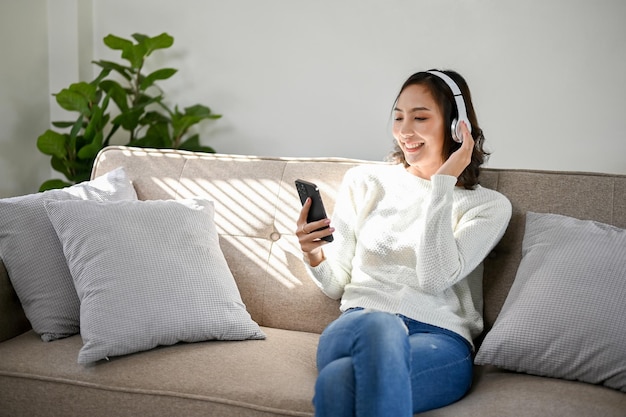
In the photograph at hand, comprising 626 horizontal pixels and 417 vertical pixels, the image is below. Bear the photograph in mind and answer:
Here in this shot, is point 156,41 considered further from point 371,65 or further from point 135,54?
point 371,65

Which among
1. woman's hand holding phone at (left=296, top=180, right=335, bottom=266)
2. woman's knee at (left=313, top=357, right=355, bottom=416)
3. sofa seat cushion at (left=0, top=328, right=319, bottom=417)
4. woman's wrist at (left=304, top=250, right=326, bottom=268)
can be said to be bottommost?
sofa seat cushion at (left=0, top=328, right=319, bottom=417)

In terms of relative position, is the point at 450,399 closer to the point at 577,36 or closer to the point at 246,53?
the point at 577,36

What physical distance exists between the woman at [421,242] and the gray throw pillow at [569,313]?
111mm

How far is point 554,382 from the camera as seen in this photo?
1.68m

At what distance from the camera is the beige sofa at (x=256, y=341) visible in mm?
1642

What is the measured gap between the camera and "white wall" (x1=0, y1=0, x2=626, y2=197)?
3008mm

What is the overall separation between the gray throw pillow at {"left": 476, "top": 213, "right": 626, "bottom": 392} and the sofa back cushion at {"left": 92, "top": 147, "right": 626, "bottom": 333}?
0.43ft

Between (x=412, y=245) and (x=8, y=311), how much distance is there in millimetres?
1061

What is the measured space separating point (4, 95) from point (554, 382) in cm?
275

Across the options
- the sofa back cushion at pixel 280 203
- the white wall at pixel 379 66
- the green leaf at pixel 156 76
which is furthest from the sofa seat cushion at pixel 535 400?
the green leaf at pixel 156 76

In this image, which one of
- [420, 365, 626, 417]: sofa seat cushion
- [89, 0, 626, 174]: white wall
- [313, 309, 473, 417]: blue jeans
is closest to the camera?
[313, 309, 473, 417]: blue jeans

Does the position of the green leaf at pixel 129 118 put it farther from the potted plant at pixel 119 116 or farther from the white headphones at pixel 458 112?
the white headphones at pixel 458 112

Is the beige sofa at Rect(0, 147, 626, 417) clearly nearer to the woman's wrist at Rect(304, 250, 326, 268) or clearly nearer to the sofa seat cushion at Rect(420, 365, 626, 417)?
the sofa seat cushion at Rect(420, 365, 626, 417)

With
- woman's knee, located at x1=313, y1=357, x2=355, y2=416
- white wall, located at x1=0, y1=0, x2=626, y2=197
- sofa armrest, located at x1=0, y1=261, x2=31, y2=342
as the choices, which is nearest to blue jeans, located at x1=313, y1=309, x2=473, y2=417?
woman's knee, located at x1=313, y1=357, x2=355, y2=416
